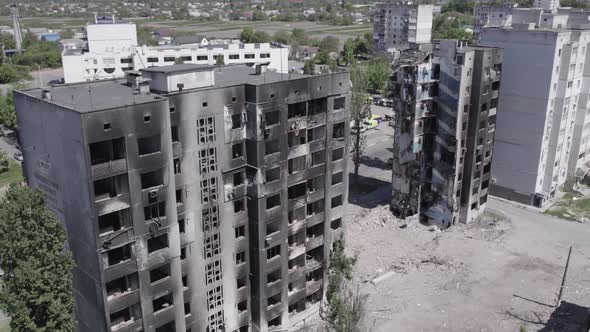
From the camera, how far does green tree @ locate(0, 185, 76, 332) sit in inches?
1054

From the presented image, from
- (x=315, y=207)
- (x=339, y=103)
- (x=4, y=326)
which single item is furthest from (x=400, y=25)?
(x=4, y=326)

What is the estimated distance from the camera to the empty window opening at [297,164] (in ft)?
129

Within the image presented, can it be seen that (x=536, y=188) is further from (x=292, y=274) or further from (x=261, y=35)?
(x=261, y=35)

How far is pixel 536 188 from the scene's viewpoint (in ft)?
221

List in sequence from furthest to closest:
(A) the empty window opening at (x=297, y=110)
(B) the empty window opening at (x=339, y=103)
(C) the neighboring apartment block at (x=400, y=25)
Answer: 1. (C) the neighboring apartment block at (x=400, y=25)
2. (B) the empty window opening at (x=339, y=103)
3. (A) the empty window opening at (x=297, y=110)

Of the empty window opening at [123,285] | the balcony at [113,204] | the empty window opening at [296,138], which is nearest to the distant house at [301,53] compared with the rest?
the empty window opening at [296,138]

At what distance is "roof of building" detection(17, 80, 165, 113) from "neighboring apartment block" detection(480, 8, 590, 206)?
5067cm

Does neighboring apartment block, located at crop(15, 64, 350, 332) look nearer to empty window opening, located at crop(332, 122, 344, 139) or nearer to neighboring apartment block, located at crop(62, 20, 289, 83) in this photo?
empty window opening, located at crop(332, 122, 344, 139)

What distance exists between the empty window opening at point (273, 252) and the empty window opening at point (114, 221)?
1218 centimetres

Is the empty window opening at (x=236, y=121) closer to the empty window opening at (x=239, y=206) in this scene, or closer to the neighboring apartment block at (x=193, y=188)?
the neighboring apartment block at (x=193, y=188)

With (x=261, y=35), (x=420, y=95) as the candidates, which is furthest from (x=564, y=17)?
(x=261, y=35)

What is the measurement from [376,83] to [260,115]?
102 m

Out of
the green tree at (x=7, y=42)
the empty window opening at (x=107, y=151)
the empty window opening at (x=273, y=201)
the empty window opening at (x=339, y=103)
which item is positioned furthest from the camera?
the green tree at (x=7, y=42)

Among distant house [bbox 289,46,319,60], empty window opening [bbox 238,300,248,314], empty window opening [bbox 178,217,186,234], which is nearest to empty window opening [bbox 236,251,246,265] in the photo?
empty window opening [bbox 238,300,248,314]
